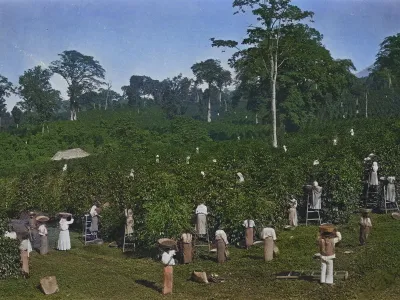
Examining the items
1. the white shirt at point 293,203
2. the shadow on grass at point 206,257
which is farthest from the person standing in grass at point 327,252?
the white shirt at point 293,203

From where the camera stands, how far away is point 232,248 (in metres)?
19.8

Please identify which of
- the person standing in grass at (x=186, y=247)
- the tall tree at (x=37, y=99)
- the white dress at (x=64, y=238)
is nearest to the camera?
the person standing in grass at (x=186, y=247)

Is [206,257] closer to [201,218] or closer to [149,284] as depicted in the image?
[201,218]

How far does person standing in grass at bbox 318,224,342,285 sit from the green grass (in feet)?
1.06

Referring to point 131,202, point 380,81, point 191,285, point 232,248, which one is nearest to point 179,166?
point 131,202

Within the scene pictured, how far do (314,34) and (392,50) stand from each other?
8.91 m

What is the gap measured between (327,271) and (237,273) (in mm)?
3078

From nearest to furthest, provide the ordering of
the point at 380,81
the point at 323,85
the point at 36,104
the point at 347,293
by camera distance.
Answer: the point at 347,293 < the point at 323,85 < the point at 36,104 < the point at 380,81

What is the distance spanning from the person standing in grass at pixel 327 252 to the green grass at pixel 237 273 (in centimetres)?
32

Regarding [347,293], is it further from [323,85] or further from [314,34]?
[314,34]

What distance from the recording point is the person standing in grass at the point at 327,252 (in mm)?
14586

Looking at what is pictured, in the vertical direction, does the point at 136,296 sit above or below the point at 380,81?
below

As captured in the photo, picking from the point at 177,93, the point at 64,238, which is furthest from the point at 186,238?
the point at 177,93

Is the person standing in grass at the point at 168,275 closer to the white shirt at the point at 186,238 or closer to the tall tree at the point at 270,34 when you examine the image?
the white shirt at the point at 186,238
